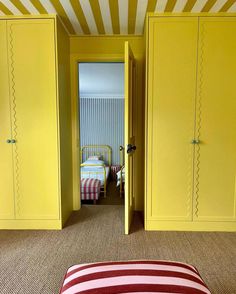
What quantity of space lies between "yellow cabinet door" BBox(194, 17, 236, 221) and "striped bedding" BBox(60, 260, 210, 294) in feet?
4.55

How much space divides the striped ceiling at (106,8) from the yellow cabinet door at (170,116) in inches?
6.4

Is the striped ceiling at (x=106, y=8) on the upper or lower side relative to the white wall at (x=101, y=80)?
upper

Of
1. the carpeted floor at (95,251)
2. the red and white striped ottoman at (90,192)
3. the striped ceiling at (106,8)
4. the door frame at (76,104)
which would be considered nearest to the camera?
the carpeted floor at (95,251)

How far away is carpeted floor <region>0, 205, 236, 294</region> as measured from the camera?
1.80 metres

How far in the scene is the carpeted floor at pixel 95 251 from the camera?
180cm

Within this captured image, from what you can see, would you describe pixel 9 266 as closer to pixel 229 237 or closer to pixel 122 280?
pixel 122 280

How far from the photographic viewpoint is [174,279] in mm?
1230

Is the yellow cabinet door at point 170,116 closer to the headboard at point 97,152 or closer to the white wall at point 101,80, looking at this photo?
the white wall at point 101,80

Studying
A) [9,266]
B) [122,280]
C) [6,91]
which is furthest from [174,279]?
[6,91]

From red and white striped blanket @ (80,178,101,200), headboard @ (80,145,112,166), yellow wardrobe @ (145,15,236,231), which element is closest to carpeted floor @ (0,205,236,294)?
yellow wardrobe @ (145,15,236,231)

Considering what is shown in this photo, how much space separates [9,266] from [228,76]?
2.85 metres

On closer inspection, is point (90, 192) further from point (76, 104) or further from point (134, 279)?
point (134, 279)

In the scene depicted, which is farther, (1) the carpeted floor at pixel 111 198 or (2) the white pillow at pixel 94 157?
(2) the white pillow at pixel 94 157

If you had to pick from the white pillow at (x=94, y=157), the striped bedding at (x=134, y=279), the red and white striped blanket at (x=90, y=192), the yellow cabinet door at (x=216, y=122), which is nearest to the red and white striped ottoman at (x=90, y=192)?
the red and white striped blanket at (x=90, y=192)
